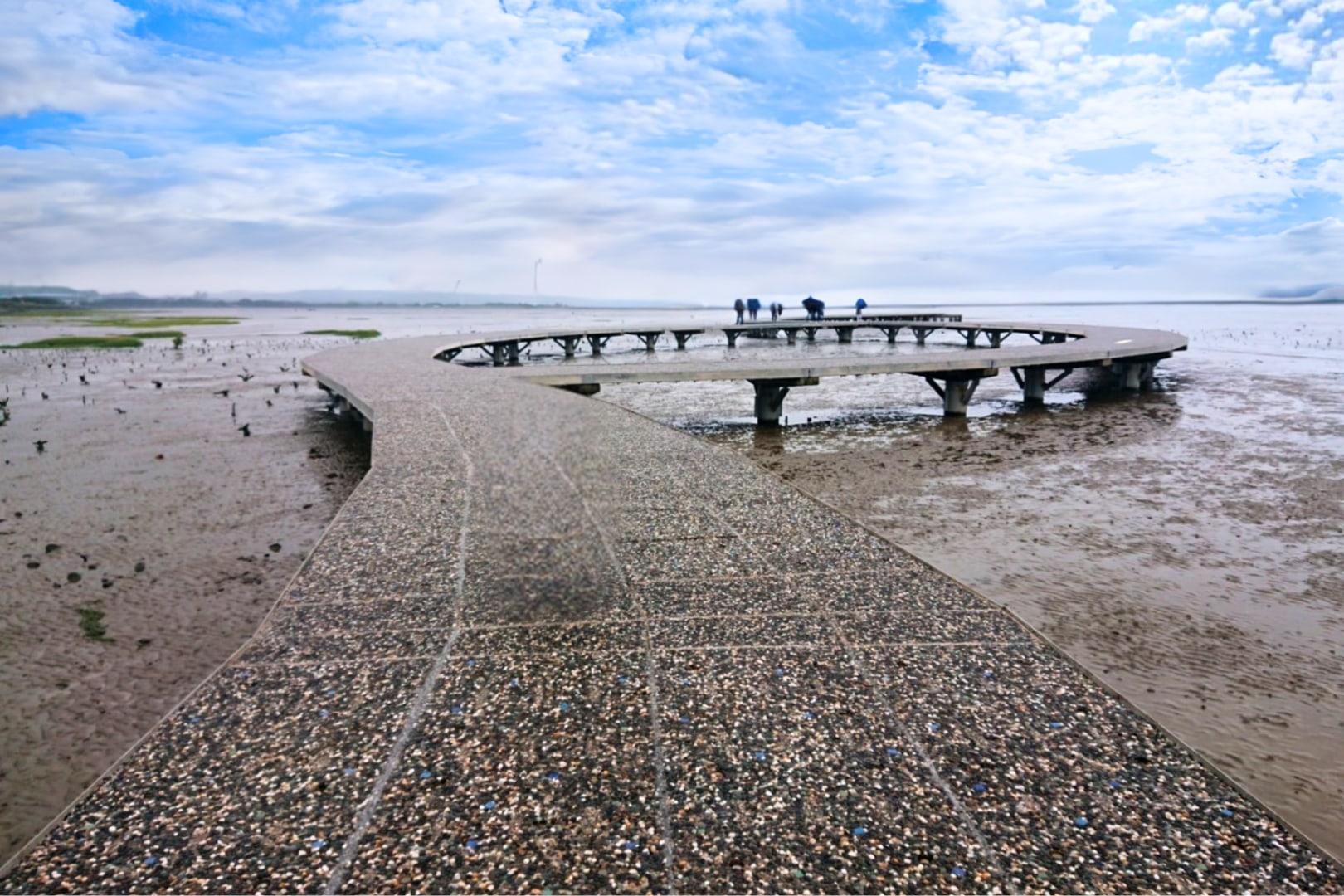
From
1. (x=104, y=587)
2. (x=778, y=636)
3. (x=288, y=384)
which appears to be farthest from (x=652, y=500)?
(x=288, y=384)

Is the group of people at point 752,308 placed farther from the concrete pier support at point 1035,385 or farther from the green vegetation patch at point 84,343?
the green vegetation patch at point 84,343

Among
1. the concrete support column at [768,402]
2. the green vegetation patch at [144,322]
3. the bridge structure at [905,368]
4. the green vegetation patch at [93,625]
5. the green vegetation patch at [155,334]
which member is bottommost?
the green vegetation patch at [93,625]

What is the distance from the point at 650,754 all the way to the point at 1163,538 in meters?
8.99

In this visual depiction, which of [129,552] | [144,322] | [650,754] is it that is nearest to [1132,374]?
[650,754]

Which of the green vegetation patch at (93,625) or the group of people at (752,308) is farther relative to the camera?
the group of people at (752,308)

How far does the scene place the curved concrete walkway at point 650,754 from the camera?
3531 mm

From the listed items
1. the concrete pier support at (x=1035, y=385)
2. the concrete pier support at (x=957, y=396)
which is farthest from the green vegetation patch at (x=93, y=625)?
the concrete pier support at (x=1035, y=385)

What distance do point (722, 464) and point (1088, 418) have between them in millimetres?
13879

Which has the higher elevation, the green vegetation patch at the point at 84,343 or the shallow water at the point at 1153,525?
the green vegetation patch at the point at 84,343

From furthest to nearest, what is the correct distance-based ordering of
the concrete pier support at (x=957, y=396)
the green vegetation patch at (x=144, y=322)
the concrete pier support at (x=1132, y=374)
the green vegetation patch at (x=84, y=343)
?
the green vegetation patch at (x=144, y=322), the green vegetation patch at (x=84, y=343), the concrete pier support at (x=1132, y=374), the concrete pier support at (x=957, y=396)

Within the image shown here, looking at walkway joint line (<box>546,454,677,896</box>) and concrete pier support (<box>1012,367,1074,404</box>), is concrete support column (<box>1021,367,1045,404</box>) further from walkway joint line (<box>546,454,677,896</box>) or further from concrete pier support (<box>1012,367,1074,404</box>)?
walkway joint line (<box>546,454,677,896</box>)

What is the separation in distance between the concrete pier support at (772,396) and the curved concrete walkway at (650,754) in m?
12.0

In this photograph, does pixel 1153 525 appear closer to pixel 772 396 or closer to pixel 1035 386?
pixel 772 396

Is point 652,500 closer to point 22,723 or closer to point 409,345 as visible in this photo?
point 22,723
